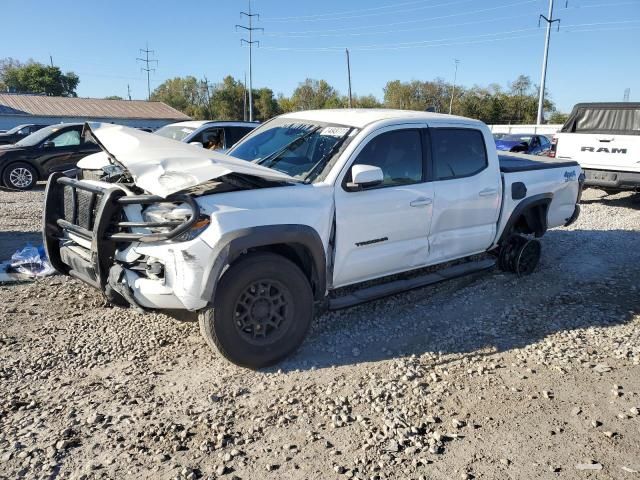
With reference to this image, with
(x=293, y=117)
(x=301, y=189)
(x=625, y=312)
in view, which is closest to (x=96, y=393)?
(x=301, y=189)

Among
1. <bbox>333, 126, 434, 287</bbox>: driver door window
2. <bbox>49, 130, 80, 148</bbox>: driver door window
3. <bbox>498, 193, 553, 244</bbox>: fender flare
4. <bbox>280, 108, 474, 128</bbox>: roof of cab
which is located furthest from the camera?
<bbox>49, 130, 80, 148</bbox>: driver door window

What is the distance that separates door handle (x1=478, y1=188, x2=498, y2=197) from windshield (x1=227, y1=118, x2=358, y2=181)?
5.54 feet

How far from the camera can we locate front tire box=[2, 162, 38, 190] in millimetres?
12156

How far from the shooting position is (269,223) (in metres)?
3.62

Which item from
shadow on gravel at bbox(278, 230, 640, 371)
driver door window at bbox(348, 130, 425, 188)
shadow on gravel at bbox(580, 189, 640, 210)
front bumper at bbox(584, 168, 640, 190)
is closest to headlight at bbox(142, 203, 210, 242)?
shadow on gravel at bbox(278, 230, 640, 371)

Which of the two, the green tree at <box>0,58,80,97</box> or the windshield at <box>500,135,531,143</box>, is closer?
the windshield at <box>500,135,531,143</box>

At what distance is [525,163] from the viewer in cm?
619

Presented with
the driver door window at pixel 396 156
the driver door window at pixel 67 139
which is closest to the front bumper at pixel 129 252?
the driver door window at pixel 396 156

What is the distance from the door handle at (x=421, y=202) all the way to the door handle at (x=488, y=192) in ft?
2.75

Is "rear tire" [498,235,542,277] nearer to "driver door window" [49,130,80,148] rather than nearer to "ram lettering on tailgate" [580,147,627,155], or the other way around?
"ram lettering on tailgate" [580,147,627,155]

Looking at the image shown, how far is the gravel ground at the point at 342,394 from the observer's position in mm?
2793

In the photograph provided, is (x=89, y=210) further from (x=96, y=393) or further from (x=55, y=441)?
(x=55, y=441)

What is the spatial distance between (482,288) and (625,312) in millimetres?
1393

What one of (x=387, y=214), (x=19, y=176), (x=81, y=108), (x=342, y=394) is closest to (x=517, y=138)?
(x=19, y=176)
